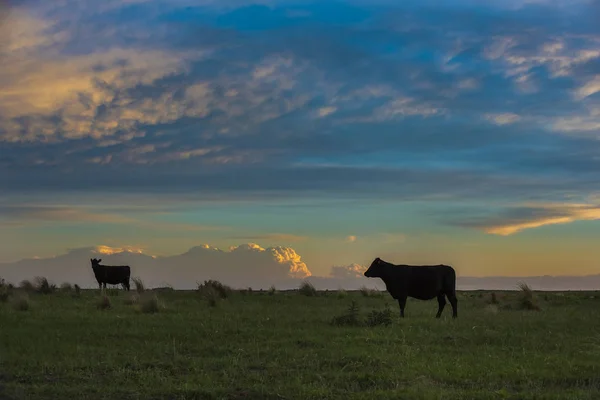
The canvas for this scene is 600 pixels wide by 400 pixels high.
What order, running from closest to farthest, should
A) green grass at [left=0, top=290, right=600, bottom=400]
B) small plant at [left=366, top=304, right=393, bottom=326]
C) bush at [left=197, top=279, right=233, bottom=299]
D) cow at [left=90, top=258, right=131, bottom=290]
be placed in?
green grass at [left=0, top=290, right=600, bottom=400] < small plant at [left=366, top=304, right=393, bottom=326] < bush at [left=197, top=279, right=233, bottom=299] < cow at [left=90, top=258, right=131, bottom=290]

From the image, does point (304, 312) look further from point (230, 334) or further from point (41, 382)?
point (41, 382)

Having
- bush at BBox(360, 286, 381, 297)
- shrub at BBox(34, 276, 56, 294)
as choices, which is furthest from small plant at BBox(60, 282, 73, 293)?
bush at BBox(360, 286, 381, 297)

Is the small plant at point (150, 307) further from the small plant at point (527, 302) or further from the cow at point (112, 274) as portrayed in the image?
the cow at point (112, 274)

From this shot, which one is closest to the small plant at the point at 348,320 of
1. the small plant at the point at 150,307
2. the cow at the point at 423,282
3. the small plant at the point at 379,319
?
the small plant at the point at 379,319

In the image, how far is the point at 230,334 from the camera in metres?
17.2

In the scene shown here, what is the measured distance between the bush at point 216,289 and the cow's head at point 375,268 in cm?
871

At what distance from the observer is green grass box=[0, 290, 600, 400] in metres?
11.1

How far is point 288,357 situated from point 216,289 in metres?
20.5

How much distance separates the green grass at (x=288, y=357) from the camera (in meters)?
11.1

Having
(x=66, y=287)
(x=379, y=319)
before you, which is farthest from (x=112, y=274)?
(x=379, y=319)

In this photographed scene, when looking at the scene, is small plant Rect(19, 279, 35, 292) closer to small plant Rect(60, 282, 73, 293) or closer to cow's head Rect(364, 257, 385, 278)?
small plant Rect(60, 282, 73, 293)

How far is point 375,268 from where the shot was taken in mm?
26828

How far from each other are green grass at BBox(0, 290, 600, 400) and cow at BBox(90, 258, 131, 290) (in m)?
24.4

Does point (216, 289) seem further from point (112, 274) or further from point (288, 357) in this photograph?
point (288, 357)
